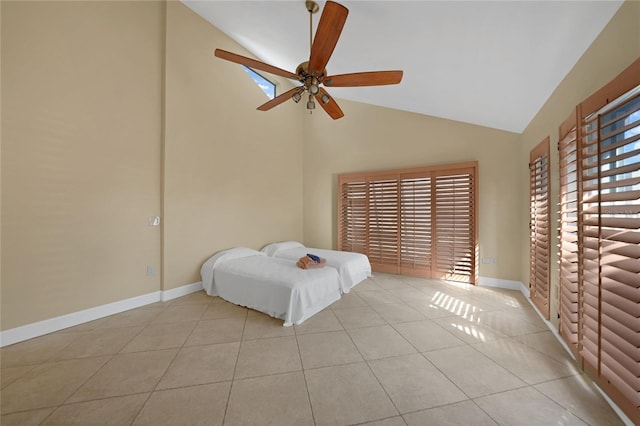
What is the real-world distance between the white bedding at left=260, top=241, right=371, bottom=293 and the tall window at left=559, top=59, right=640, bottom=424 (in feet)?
7.47

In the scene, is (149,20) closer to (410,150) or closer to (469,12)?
(469,12)

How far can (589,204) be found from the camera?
1.58m

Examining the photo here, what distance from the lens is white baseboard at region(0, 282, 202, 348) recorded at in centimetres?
213

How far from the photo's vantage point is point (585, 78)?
1.71m

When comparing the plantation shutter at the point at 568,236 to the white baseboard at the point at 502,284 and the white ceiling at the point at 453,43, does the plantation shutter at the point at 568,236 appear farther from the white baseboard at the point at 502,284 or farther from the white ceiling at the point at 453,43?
the white baseboard at the point at 502,284

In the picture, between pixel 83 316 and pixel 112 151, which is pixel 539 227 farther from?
pixel 83 316

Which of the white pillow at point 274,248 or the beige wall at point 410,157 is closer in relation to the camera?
the beige wall at point 410,157

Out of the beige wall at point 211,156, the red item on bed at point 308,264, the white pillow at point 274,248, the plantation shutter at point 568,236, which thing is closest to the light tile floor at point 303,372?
the plantation shutter at point 568,236

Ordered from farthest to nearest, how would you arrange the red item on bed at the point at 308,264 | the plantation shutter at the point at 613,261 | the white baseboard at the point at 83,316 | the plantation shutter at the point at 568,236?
the red item on bed at the point at 308,264 < the white baseboard at the point at 83,316 < the plantation shutter at the point at 568,236 < the plantation shutter at the point at 613,261

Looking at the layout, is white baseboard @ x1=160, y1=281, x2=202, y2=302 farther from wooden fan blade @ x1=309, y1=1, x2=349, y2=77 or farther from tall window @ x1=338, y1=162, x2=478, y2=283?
wooden fan blade @ x1=309, y1=1, x2=349, y2=77

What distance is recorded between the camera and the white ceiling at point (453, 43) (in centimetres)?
164

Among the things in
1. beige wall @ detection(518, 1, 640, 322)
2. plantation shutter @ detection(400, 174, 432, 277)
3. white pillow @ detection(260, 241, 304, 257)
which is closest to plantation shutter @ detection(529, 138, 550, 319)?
beige wall @ detection(518, 1, 640, 322)

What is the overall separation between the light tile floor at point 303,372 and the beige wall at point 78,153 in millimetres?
502

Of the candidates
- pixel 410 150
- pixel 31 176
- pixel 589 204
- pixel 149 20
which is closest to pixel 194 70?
pixel 149 20
